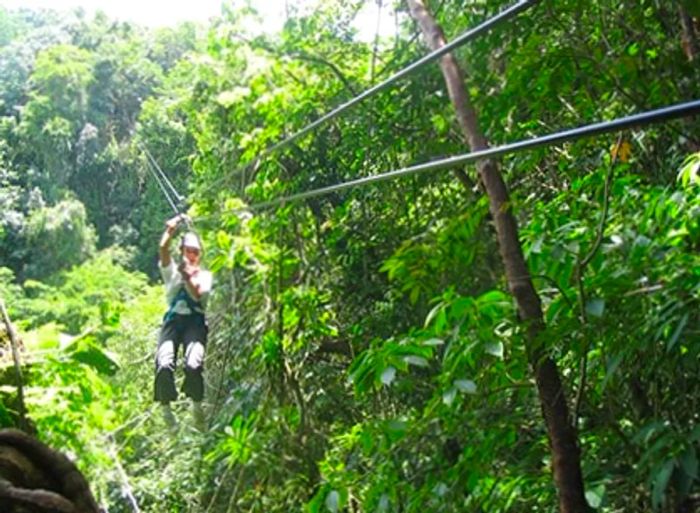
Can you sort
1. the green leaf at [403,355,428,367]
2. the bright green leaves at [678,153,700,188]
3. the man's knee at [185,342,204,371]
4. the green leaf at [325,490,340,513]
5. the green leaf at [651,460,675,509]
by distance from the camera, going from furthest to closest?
the man's knee at [185,342,204,371] < the green leaf at [325,490,340,513] < the green leaf at [403,355,428,367] < the bright green leaves at [678,153,700,188] < the green leaf at [651,460,675,509]

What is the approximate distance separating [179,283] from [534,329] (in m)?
1.96

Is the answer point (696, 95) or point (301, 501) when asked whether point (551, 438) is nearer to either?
point (696, 95)

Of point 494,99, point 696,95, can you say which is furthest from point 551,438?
point 494,99

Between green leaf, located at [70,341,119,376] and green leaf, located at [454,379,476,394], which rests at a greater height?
green leaf, located at [70,341,119,376]

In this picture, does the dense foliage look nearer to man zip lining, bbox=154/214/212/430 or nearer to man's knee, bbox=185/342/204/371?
man zip lining, bbox=154/214/212/430

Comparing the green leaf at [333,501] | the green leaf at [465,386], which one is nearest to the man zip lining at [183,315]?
the green leaf at [333,501]

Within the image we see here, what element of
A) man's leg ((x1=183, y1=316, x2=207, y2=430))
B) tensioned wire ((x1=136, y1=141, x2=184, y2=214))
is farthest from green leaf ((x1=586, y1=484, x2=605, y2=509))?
tensioned wire ((x1=136, y1=141, x2=184, y2=214))

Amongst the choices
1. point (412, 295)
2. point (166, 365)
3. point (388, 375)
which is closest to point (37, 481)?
point (388, 375)

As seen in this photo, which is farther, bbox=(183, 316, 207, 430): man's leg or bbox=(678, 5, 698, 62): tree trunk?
bbox=(183, 316, 207, 430): man's leg

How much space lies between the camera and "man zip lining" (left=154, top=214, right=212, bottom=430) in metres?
3.18

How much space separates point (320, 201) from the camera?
165 inches

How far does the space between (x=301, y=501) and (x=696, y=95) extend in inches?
93.7

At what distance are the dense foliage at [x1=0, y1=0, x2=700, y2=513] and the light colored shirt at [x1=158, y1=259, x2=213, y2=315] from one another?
247 mm

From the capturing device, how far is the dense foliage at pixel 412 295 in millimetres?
1416
